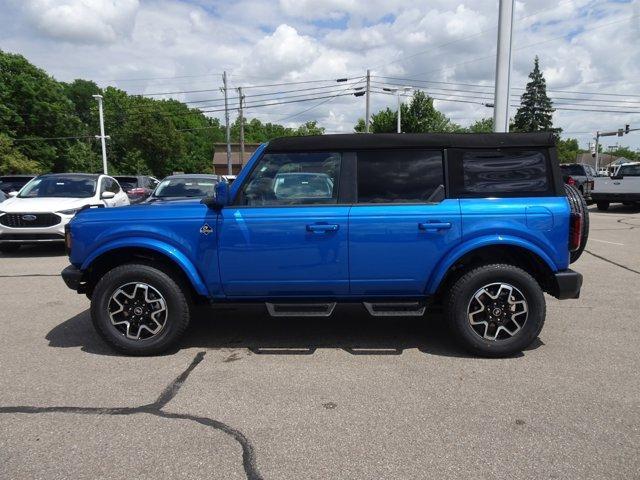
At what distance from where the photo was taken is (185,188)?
1010 centimetres

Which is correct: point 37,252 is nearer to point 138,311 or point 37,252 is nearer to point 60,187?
point 60,187

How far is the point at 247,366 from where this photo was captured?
4027 millimetres

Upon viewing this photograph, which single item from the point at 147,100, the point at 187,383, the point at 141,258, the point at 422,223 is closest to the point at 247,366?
the point at 187,383

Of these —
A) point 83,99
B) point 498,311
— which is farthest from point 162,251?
point 83,99

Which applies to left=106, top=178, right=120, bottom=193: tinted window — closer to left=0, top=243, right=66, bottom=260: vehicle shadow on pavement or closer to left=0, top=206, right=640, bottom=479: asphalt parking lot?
left=0, top=243, right=66, bottom=260: vehicle shadow on pavement

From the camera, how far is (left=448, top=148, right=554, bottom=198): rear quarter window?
4.11m

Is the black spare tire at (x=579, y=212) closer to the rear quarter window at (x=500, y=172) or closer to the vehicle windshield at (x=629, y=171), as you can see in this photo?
the rear quarter window at (x=500, y=172)

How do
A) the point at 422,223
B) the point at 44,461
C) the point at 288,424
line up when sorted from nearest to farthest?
1. the point at 44,461
2. the point at 288,424
3. the point at 422,223

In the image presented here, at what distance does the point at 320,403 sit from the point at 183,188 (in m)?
7.64

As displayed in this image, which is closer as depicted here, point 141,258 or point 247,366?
point 247,366

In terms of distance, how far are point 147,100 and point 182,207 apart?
83.9 meters

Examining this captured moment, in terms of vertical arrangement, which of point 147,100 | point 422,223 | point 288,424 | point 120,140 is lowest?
point 288,424

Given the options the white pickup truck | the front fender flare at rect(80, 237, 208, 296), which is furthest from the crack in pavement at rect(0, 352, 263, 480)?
the white pickup truck

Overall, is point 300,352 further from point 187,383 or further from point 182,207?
point 182,207
